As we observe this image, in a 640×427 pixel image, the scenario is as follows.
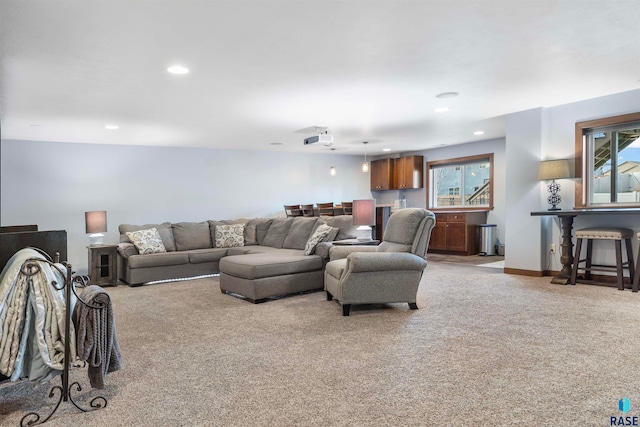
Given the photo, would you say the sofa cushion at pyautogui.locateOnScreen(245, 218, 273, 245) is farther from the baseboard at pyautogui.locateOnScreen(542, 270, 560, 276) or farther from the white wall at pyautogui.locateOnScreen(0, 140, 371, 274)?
the baseboard at pyautogui.locateOnScreen(542, 270, 560, 276)

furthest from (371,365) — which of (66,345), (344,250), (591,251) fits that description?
(591,251)

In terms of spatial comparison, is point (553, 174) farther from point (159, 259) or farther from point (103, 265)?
point (103, 265)

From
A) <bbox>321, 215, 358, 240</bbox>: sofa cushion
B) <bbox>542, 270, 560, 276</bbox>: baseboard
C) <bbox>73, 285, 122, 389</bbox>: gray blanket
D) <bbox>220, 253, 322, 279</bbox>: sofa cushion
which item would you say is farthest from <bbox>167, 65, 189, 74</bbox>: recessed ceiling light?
<bbox>542, 270, 560, 276</bbox>: baseboard

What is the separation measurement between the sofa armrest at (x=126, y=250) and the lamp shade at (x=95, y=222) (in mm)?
427

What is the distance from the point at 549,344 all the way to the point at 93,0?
3.69 meters

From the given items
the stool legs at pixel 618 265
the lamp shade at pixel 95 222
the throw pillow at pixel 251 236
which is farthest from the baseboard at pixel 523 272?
the lamp shade at pixel 95 222

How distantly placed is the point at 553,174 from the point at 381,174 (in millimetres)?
5117

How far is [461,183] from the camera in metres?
9.26

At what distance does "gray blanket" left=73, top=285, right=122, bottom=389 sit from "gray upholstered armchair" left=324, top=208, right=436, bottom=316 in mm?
2064

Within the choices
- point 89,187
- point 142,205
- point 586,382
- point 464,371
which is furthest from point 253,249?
point 586,382

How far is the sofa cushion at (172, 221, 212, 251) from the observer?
21.9 ft

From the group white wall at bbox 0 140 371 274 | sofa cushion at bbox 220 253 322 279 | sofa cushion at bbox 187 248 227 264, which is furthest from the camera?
white wall at bbox 0 140 371 274

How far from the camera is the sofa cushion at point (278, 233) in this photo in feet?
20.9

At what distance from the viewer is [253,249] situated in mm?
6051
